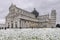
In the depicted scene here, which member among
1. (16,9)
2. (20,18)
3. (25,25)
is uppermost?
(16,9)

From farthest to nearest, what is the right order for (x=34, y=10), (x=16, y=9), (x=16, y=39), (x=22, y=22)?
1. (x=34, y=10)
2. (x=16, y=9)
3. (x=22, y=22)
4. (x=16, y=39)

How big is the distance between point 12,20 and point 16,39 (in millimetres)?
39172

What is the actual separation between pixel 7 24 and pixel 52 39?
42170 mm

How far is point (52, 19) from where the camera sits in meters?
61.4

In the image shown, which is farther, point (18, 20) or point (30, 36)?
point (18, 20)

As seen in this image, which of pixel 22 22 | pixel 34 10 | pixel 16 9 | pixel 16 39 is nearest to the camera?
pixel 16 39

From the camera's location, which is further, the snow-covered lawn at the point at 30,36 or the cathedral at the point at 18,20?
the cathedral at the point at 18,20

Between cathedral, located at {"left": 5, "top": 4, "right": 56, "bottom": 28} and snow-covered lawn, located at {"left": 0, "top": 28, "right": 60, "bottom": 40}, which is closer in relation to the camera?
snow-covered lawn, located at {"left": 0, "top": 28, "right": 60, "bottom": 40}

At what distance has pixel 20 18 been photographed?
40.6m

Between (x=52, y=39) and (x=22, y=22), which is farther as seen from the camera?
(x=22, y=22)

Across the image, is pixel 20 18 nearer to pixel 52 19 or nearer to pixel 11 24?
pixel 11 24

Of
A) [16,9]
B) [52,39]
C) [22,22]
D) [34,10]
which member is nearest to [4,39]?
[52,39]

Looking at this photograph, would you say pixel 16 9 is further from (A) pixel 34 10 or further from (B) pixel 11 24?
(A) pixel 34 10

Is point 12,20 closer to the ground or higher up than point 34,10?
closer to the ground
